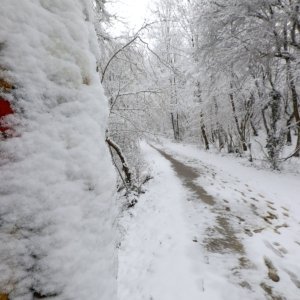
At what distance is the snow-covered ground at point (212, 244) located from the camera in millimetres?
2766

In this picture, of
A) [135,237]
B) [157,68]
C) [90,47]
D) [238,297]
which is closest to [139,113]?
[157,68]

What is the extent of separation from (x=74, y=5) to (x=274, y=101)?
10632mm

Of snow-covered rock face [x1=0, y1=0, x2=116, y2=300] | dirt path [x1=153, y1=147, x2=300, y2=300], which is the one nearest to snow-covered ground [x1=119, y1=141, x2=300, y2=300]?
dirt path [x1=153, y1=147, x2=300, y2=300]

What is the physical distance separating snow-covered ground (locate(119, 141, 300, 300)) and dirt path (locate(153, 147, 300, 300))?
0.01 m

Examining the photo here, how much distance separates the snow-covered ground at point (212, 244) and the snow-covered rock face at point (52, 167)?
2344mm

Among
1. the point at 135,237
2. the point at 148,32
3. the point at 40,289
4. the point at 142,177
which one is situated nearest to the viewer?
the point at 40,289

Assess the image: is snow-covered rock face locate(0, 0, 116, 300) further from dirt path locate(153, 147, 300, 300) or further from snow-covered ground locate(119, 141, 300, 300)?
dirt path locate(153, 147, 300, 300)

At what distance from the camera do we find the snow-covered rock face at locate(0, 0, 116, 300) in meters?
0.65

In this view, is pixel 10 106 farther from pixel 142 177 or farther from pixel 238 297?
pixel 142 177

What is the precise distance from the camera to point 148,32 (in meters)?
4.09

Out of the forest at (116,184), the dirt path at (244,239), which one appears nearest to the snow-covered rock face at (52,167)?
the forest at (116,184)

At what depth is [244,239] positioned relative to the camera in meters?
3.83

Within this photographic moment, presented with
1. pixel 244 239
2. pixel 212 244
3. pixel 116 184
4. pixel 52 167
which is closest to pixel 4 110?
pixel 52 167

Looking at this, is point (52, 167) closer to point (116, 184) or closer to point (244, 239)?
point (116, 184)
